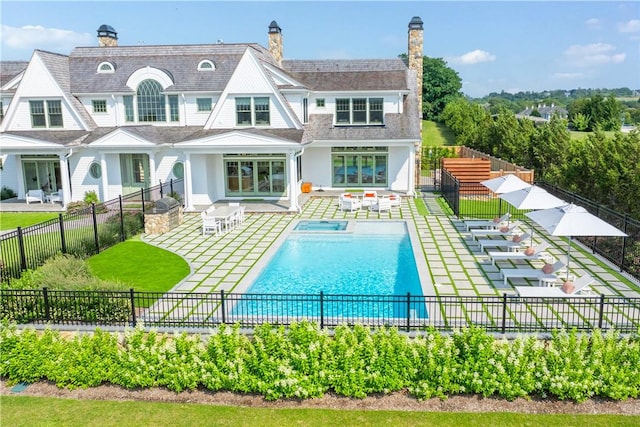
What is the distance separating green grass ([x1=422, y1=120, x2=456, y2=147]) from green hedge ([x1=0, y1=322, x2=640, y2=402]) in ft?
163

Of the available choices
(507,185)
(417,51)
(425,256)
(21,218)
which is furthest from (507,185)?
(21,218)

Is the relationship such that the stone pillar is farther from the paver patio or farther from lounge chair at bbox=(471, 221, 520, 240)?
lounge chair at bbox=(471, 221, 520, 240)

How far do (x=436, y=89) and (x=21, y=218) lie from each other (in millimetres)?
80121

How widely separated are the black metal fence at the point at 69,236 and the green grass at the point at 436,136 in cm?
4187

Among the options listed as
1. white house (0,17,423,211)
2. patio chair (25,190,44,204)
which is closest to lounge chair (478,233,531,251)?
white house (0,17,423,211)

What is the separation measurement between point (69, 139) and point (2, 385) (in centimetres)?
2187

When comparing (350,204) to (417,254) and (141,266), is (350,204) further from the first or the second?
(141,266)

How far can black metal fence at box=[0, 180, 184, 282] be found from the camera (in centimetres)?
1622

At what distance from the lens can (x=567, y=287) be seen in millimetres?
13523

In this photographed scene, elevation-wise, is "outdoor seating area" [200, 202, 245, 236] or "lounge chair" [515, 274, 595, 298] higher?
"outdoor seating area" [200, 202, 245, 236]

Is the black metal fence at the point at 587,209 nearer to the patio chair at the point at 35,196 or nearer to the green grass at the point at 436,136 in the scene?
the patio chair at the point at 35,196

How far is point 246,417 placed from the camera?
9258 millimetres

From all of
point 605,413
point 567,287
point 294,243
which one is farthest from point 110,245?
point 605,413

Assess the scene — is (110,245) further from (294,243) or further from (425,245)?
(425,245)
